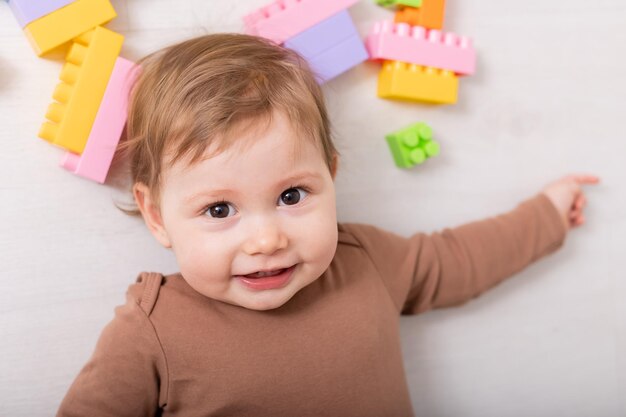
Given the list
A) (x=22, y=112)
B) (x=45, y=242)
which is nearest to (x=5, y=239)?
(x=45, y=242)

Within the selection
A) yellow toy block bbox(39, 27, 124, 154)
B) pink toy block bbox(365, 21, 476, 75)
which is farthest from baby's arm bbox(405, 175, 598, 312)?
yellow toy block bbox(39, 27, 124, 154)

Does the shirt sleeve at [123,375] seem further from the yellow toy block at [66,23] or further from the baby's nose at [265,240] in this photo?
the yellow toy block at [66,23]

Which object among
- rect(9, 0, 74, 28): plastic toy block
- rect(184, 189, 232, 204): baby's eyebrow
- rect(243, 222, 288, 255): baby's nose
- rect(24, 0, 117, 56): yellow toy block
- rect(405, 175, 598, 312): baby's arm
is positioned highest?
rect(9, 0, 74, 28): plastic toy block

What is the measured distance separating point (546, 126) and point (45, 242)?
757 mm

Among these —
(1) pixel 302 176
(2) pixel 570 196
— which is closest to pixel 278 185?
(1) pixel 302 176

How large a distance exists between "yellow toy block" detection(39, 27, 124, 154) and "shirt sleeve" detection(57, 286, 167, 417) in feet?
0.71

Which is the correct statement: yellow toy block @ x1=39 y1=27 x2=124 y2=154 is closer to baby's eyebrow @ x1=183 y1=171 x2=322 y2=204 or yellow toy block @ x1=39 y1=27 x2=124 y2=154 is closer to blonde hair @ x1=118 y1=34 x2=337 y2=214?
blonde hair @ x1=118 y1=34 x2=337 y2=214

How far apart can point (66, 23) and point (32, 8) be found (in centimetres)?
4

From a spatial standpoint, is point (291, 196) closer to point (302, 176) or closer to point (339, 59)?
point (302, 176)

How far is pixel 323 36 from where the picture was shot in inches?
33.0

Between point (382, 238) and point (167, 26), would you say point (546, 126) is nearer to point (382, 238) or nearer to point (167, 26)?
point (382, 238)

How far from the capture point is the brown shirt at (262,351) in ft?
2.33

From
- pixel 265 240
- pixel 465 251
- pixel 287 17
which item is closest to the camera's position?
pixel 265 240

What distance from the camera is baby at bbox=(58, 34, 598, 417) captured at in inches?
26.2
